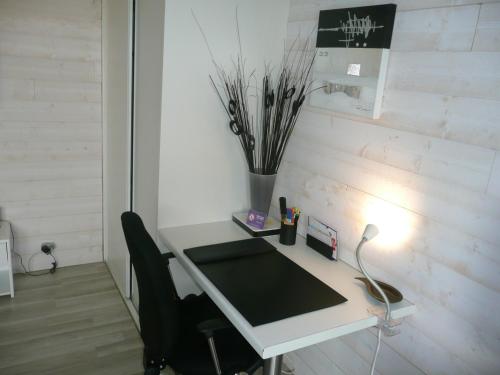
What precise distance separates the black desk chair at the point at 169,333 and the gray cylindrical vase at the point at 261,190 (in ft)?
2.33

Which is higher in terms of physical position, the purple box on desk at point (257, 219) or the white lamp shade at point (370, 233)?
the white lamp shade at point (370, 233)

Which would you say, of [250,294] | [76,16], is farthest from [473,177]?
Result: [76,16]

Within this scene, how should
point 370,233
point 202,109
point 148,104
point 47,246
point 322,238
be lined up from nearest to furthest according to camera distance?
1. point 370,233
2. point 322,238
3. point 202,109
4. point 148,104
5. point 47,246

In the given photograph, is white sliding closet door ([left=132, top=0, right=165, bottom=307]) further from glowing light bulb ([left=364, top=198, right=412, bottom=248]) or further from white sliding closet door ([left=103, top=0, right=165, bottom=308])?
glowing light bulb ([left=364, top=198, right=412, bottom=248])

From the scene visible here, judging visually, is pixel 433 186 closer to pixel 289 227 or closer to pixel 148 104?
pixel 289 227

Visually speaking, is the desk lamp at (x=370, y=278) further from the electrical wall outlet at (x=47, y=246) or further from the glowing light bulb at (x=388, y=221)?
the electrical wall outlet at (x=47, y=246)

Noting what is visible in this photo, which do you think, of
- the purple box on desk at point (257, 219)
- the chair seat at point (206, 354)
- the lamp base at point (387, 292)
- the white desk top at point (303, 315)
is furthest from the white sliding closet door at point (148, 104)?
the lamp base at point (387, 292)

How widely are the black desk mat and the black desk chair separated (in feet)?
0.44

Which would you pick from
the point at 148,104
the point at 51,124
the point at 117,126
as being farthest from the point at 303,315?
the point at 51,124

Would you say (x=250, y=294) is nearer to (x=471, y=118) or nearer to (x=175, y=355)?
(x=175, y=355)

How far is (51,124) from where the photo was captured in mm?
2957

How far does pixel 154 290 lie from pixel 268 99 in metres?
1.13

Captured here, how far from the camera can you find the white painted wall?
2.02 m

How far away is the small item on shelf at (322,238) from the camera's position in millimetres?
1938
